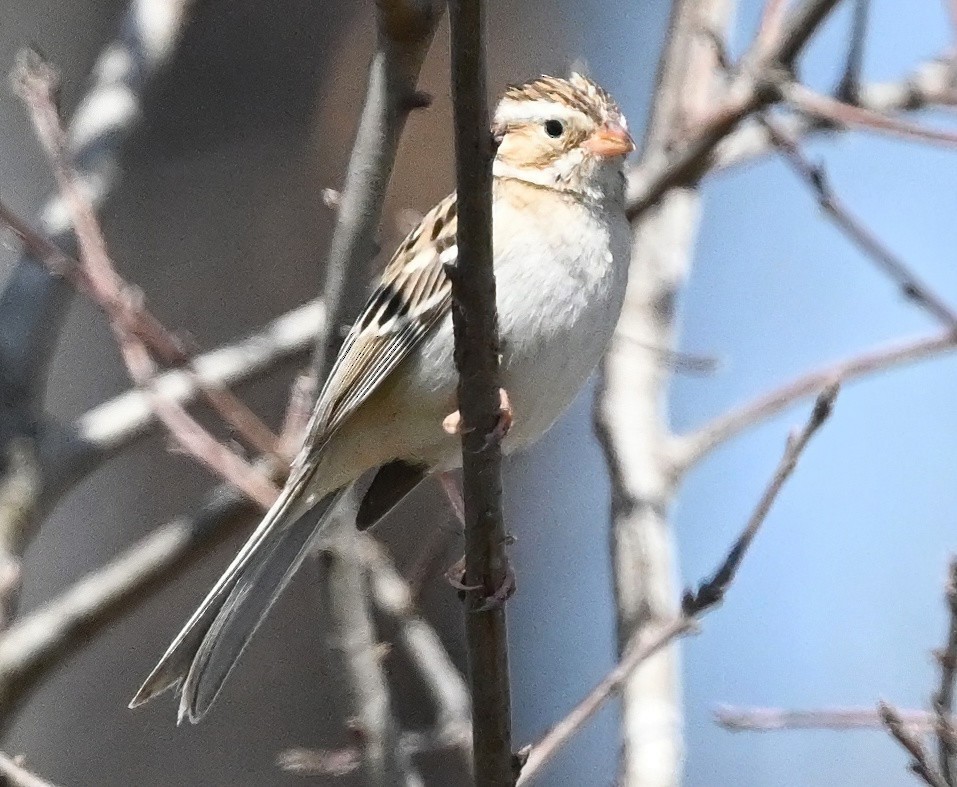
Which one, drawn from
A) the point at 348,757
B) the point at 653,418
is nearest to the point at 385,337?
the point at 348,757

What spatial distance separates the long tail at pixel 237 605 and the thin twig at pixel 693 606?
565 millimetres

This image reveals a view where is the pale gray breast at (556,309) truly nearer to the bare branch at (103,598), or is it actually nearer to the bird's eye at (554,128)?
the bird's eye at (554,128)

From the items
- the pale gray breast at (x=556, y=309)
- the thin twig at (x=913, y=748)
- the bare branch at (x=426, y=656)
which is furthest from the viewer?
the bare branch at (x=426, y=656)

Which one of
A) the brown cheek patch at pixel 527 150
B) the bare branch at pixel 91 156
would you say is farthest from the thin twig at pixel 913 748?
the bare branch at pixel 91 156

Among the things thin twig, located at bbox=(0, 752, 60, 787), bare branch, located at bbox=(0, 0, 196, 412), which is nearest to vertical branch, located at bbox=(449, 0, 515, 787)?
thin twig, located at bbox=(0, 752, 60, 787)

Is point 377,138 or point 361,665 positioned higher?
point 377,138

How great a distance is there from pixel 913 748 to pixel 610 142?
1.34 meters

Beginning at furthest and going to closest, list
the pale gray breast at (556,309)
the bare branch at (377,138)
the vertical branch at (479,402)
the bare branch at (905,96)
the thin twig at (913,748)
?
the bare branch at (905,96), the pale gray breast at (556,309), the bare branch at (377,138), the thin twig at (913,748), the vertical branch at (479,402)

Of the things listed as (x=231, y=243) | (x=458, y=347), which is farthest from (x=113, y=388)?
(x=458, y=347)

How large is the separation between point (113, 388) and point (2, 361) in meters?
1.39

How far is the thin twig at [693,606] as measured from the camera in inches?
76.3

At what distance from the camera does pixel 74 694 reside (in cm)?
423

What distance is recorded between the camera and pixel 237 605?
263cm

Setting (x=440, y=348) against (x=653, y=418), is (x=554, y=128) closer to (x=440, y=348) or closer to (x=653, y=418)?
(x=440, y=348)
